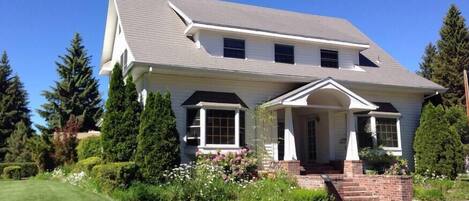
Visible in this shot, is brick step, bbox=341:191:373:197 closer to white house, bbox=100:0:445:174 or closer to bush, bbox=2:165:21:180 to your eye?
white house, bbox=100:0:445:174

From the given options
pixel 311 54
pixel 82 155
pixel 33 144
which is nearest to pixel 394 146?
pixel 311 54

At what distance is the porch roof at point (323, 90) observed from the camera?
14523 mm

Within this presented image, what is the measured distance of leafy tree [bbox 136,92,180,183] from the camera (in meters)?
13.0

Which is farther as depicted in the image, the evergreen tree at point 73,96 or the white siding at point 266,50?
the evergreen tree at point 73,96

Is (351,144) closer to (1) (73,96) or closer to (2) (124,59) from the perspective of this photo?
(2) (124,59)

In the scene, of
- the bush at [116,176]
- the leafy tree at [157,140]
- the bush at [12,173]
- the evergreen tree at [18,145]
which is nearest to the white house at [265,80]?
the leafy tree at [157,140]

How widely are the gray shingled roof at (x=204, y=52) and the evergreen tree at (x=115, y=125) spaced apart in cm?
133

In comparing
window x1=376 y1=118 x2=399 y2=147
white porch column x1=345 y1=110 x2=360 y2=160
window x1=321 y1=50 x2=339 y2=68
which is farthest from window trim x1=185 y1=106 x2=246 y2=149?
window x1=376 y1=118 x2=399 y2=147

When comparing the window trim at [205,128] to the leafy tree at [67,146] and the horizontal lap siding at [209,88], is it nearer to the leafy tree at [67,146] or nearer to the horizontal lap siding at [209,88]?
the horizontal lap siding at [209,88]

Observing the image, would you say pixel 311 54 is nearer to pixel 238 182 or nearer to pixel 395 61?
pixel 395 61

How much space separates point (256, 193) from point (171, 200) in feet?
7.60

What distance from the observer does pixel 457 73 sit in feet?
96.1

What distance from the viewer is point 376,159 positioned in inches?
659

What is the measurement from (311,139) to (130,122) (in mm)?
7467
